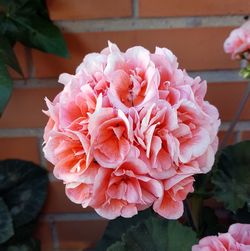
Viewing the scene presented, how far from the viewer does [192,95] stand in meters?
0.57

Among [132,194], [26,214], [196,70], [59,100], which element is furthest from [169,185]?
[26,214]

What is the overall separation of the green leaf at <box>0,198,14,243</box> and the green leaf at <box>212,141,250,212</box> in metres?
0.41

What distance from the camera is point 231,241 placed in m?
0.60

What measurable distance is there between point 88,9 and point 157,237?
410mm

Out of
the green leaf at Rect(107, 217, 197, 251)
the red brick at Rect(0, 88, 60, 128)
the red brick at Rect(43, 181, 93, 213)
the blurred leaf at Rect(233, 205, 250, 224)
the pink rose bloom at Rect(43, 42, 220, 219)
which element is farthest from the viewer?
the red brick at Rect(43, 181, 93, 213)

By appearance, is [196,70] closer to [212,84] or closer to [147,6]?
[212,84]

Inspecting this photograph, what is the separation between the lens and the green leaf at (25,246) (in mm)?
946

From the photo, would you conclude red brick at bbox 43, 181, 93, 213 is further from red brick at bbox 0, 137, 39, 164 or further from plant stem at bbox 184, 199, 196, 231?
plant stem at bbox 184, 199, 196, 231

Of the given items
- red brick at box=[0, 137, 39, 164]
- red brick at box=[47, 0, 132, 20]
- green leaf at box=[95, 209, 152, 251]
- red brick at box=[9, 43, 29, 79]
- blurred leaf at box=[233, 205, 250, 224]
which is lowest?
green leaf at box=[95, 209, 152, 251]

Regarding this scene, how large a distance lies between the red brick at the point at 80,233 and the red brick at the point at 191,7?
0.49 meters

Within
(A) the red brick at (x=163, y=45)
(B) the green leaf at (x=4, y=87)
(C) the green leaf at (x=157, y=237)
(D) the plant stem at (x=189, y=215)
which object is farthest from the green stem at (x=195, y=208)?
(B) the green leaf at (x=4, y=87)

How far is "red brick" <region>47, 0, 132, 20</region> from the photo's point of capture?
83 cm

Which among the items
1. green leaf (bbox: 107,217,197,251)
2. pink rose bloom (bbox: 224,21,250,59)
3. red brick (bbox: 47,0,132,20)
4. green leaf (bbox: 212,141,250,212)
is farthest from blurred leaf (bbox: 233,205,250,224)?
red brick (bbox: 47,0,132,20)

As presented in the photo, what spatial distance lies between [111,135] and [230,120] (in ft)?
1.51
